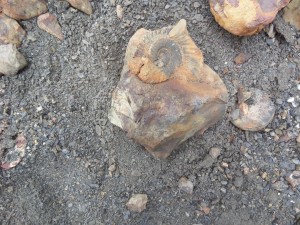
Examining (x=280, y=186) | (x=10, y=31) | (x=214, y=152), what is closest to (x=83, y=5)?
(x=10, y=31)

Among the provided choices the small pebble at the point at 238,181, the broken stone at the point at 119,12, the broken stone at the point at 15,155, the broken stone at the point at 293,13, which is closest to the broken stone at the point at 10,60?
the broken stone at the point at 15,155

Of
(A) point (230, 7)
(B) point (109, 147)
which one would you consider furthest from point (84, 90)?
(A) point (230, 7)

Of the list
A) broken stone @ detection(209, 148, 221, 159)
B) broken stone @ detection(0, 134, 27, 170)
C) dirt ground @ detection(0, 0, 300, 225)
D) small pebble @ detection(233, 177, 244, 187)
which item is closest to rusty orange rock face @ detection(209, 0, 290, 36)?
dirt ground @ detection(0, 0, 300, 225)

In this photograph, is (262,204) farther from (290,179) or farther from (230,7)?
(230,7)

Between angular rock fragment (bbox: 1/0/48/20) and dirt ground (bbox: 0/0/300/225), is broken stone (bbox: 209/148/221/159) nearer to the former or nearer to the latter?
dirt ground (bbox: 0/0/300/225)

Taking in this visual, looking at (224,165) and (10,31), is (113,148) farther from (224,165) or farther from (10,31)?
(10,31)

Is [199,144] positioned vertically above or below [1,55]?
below

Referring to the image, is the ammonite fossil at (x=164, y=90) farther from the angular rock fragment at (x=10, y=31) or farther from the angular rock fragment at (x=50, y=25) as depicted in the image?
the angular rock fragment at (x=10, y=31)

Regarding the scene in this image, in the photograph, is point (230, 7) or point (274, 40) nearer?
point (230, 7)
